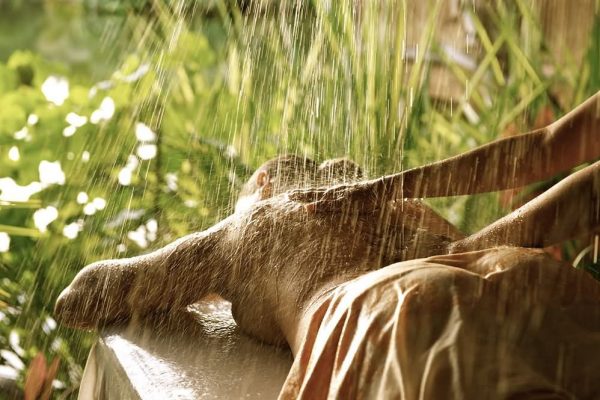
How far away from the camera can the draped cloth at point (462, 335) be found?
1.09m

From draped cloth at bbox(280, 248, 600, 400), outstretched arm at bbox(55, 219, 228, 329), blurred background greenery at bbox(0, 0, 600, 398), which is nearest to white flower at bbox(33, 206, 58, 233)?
blurred background greenery at bbox(0, 0, 600, 398)

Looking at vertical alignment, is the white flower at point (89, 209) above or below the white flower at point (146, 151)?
below

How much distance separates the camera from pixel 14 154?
2770 millimetres

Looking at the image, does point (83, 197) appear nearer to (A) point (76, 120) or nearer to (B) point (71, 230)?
(B) point (71, 230)

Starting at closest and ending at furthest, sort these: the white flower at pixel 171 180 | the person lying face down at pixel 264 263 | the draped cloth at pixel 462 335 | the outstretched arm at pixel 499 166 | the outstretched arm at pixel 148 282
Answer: the draped cloth at pixel 462 335 → the outstretched arm at pixel 499 166 → the person lying face down at pixel 264 263 → the outstretched arm at pixel 148 282 → the white flower at pixel 171 180

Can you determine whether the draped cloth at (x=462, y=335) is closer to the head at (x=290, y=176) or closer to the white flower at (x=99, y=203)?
the head at (x=290, y=176)

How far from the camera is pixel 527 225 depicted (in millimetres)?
1540

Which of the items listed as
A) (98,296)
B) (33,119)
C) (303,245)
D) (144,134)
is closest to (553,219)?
(303,245)

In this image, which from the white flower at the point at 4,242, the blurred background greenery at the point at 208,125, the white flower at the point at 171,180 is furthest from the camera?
the white flower at the point at 171,180

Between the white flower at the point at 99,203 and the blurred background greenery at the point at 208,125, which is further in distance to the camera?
the white flower at the point at 99,203

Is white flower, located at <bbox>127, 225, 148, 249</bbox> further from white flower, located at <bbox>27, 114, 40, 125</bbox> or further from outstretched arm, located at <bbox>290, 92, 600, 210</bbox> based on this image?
outstretched arm, located at <bbox>290, 92, 600, 210</bbox>

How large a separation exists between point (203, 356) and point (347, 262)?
312 mm

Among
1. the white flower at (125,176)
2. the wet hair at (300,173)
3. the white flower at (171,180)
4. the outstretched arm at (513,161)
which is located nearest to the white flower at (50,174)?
the white flower at (125,176)

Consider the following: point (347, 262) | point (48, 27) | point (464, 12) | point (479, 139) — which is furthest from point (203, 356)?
point (48, 27)
